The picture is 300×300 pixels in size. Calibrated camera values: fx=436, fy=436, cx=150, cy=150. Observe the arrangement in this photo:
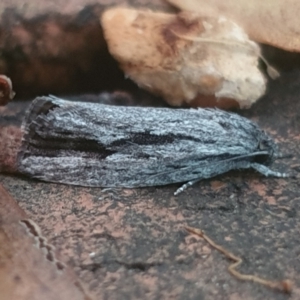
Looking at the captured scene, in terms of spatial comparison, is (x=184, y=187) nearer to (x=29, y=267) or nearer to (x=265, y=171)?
(x=265, y=171)

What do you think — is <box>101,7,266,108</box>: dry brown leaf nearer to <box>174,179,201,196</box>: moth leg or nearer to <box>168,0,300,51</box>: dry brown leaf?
<box>168,0,300,51</box>: dry brown leaf

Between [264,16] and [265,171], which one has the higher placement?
[264,16]

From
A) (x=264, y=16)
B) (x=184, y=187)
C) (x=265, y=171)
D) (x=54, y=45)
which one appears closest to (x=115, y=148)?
(x=184, y=187)

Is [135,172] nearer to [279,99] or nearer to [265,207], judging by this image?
[265,207]

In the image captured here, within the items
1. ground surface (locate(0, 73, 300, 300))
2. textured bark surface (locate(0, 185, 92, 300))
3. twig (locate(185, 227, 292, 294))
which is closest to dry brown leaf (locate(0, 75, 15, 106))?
ground surface (locate(0, 73, 300, 300))

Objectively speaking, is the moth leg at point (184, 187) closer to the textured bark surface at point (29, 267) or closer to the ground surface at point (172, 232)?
the ground surface at point (172, 232)

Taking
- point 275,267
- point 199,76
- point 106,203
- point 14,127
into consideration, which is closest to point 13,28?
point 14,127
